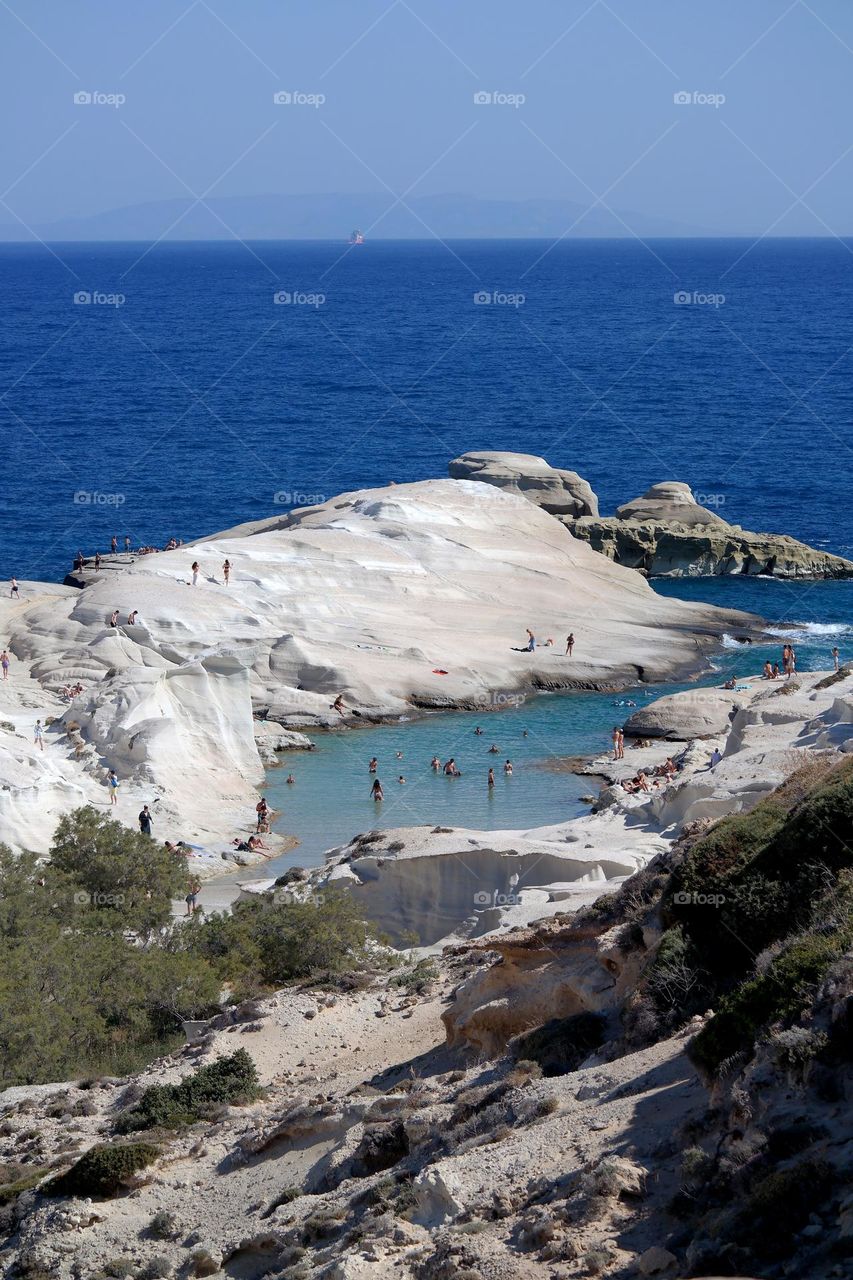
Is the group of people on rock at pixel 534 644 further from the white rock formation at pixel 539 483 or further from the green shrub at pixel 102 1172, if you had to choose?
the green shrub at pixel 102 1172

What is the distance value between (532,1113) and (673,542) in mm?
55107

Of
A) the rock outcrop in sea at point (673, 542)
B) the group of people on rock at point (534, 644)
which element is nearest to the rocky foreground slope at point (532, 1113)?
the group of people on rock at point (534, 644)

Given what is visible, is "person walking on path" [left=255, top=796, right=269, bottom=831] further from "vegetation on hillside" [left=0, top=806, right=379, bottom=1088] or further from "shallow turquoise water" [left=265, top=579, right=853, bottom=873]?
"vegetation on hillside" [left=0, top=806, right=379, bottom=1088]

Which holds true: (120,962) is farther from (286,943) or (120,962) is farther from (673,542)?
(673,542)

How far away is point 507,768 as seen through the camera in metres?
43.8

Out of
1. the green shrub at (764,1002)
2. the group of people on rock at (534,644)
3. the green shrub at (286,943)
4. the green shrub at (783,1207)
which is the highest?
the group of people on rock at (534,644)

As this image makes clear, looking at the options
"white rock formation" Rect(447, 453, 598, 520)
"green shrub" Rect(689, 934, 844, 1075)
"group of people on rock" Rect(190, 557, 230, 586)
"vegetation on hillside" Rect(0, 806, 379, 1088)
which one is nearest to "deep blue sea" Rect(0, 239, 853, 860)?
"white rock formation" Rect(447, 453, 598, 520)

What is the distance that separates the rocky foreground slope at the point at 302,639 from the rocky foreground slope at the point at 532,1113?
58.1 feet

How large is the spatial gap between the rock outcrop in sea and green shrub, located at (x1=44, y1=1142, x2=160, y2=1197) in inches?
2023

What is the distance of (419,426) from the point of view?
111562 millimetres

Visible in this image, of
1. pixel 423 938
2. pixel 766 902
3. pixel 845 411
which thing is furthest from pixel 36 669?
pixel 845 411

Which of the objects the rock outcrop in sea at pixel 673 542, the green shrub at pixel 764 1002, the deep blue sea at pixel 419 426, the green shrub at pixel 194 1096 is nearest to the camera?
the green shrub at pixel 764 1002

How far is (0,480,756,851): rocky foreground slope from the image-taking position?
4150 centimetres

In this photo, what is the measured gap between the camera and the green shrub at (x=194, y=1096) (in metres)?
17.7
